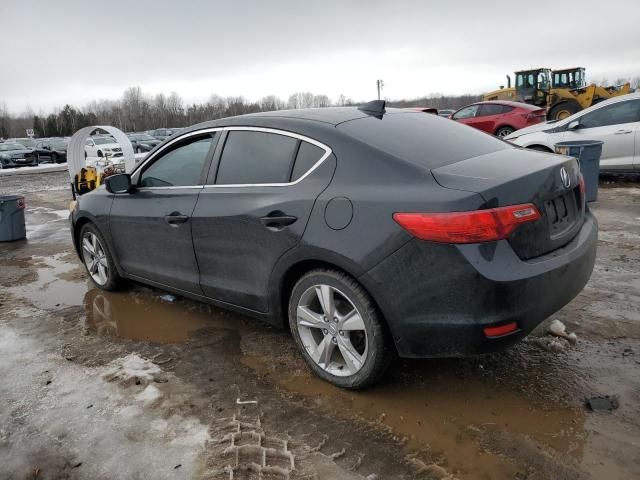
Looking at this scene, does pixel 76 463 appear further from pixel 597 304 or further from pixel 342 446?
pixel 597 304

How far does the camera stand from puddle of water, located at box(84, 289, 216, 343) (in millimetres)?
4211

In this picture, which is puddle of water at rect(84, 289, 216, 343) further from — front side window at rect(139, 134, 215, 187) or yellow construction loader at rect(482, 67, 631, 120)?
yellow construction loader at rect(482, 67, 631, 120)

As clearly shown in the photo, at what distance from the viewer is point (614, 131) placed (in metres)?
9.52

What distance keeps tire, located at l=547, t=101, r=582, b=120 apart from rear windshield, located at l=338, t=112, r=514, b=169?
1680cm

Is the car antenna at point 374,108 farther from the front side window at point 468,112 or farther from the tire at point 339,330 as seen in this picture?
the front side window at point 468,112

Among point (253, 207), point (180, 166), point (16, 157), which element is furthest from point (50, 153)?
point (253, 207)

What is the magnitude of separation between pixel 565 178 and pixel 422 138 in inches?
34.0

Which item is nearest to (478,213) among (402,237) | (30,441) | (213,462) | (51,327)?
(402,237)

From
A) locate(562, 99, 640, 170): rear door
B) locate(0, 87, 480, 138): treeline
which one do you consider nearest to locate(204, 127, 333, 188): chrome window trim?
locate(562, 99, 640, 170): rear door

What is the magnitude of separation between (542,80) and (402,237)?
82.7ft

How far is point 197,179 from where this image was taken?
153 inches

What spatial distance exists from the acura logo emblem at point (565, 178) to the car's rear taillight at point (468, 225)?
544 mm

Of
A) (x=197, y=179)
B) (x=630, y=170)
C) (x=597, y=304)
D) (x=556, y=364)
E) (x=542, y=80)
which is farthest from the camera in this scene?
(x=542, y=80)

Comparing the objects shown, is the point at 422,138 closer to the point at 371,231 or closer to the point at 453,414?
the point at 371,231
